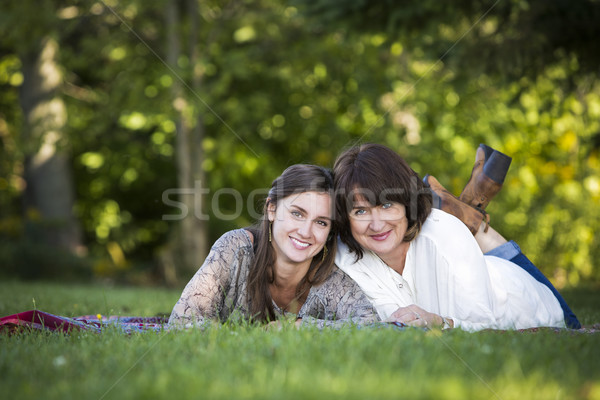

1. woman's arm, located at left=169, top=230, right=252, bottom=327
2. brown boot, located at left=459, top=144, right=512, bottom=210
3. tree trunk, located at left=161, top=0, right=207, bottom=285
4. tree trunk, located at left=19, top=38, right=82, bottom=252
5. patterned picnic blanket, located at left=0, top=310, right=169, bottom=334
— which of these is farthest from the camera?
tree trunk, located at left=19, top=38, right=82, bottom=252

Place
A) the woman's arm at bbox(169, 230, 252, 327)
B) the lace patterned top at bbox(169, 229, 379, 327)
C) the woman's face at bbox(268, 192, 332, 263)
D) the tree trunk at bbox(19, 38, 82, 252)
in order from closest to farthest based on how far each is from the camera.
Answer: the woman's arm at bbox(169, 230, 252, 327) < the lace patterned top at bbox(169, 229, 379, 327) < the woman's face at bbox(268, 192, 332, 263) < the tree trunk at bbox(19, 38, 82, 252)

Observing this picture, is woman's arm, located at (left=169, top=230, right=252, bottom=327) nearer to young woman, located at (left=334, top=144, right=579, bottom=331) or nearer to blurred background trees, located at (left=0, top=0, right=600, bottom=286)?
young woman, located at (left=334, top=144, right=579, bottom=331)

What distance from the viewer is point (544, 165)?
12.0 metres

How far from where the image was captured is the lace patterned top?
379 cm

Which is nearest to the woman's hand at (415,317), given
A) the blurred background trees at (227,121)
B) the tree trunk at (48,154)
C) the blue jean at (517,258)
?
the blue jean at (517,258)

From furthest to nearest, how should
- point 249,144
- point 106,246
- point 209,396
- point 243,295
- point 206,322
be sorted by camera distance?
point 106,246 → point 249,144 → point 243,295 → point 206,322 → point 209,396

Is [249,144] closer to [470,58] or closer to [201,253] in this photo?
[201,253]

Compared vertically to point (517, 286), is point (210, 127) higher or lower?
higher

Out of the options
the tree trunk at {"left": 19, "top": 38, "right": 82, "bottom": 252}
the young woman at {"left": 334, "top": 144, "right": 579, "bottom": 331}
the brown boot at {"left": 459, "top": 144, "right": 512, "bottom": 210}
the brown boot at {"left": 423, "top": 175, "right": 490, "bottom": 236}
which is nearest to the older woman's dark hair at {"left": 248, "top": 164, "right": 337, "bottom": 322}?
the young woman at {"left": 334, "top": 144, "right": 579, "bottom": 331}

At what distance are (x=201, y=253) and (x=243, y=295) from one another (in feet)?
25.2

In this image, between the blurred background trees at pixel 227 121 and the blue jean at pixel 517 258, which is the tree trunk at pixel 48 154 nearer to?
the blurred background trees at pixel 227 121

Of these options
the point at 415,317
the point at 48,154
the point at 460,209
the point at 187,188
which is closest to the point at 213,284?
the point at 415,317

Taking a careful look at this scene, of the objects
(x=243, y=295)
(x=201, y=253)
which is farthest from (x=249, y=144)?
(x=243, y=295)

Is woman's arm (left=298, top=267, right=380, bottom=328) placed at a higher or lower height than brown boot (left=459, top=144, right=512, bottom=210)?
lower
